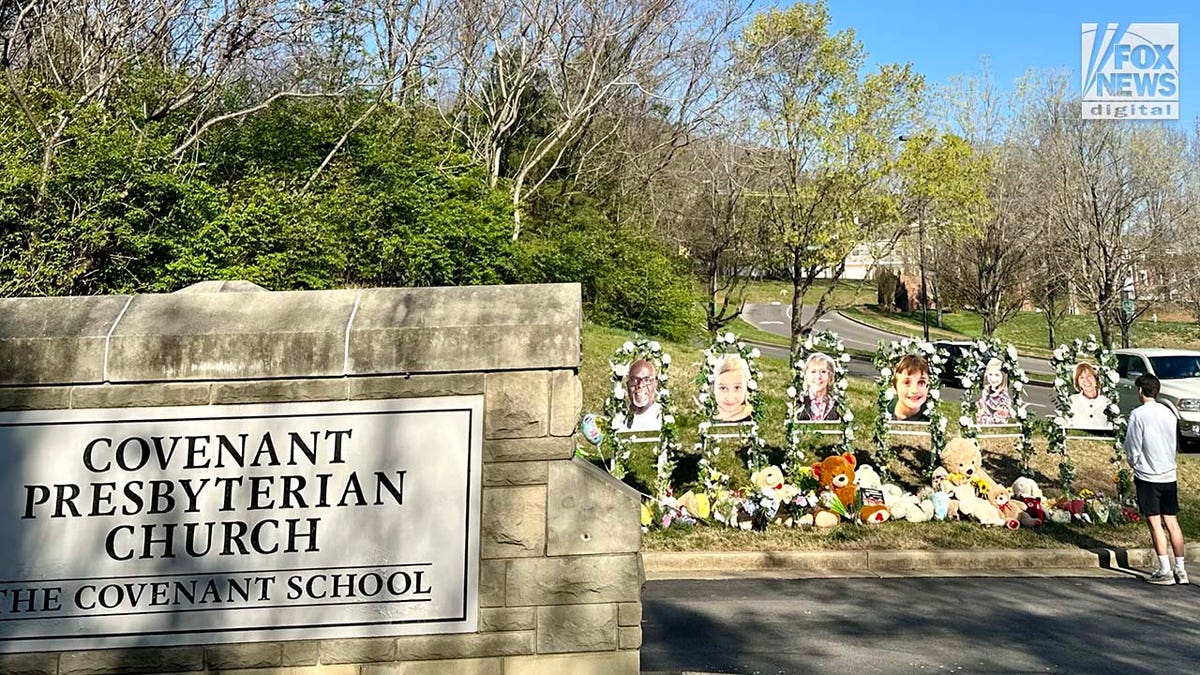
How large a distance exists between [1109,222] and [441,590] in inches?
1148

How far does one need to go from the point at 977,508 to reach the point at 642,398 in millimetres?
3570

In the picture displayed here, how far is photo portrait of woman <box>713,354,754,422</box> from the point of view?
10.1 m

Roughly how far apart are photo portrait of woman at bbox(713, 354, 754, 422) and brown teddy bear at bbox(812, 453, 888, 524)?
100 centimetres

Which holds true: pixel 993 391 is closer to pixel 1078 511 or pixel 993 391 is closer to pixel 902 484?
pixel 902 484

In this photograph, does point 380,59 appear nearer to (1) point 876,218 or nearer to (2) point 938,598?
(1) point 876,218

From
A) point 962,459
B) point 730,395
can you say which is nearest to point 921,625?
point 730,395

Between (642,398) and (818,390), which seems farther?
(818,390)

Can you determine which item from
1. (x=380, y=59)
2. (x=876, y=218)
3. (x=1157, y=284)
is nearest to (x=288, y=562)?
(x=380, y=59)

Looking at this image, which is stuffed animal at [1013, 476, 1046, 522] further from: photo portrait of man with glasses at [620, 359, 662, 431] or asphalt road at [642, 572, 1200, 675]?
photo portrait of man with glasses at [620, 359, 662, 431]

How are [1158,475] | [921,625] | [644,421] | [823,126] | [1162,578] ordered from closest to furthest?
[921,625]
[1158,475]
[1162,578]
[644,421]
[823,126]

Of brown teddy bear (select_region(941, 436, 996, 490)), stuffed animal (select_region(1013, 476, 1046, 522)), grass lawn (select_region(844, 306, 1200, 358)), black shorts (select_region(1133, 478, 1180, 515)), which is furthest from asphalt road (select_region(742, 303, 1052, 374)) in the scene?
black shorts (select_region(1133, 478, 1180, 515))

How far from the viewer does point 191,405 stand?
3.81m

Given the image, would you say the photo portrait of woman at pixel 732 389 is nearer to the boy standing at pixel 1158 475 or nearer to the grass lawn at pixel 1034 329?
the boy standing at pixel 1158 475

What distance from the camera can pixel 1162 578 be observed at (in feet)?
25.4
